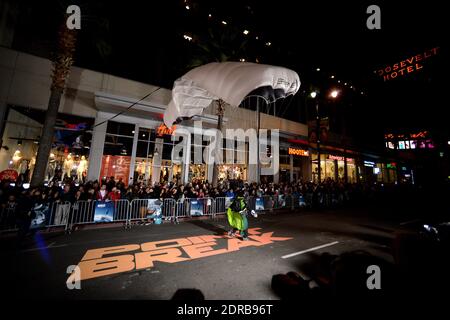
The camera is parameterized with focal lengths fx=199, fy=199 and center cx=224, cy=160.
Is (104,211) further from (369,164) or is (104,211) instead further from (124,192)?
(369,164)

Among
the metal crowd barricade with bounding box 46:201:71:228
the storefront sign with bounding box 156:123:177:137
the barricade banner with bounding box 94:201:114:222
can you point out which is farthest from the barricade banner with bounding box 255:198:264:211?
the metal crowd barricade with bounding box 46:201:71:228

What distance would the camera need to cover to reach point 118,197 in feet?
30.2

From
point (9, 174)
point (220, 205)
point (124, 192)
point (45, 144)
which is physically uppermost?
point (45, 144)

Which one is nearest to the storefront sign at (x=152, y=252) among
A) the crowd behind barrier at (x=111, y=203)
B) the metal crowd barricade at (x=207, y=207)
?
the crowd behind barrier at (x=111, y=203)

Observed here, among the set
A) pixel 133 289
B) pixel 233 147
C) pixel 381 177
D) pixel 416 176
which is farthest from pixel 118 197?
pixel 416 176

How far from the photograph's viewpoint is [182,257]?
18.2 feet

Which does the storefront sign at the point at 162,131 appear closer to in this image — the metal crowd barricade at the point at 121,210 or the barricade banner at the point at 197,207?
the barricade banner at the point at 197,207

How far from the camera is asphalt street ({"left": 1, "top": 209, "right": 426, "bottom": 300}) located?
3871 mm

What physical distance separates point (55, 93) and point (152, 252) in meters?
9.66

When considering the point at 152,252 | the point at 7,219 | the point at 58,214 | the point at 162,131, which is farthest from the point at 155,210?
the point at 162,131

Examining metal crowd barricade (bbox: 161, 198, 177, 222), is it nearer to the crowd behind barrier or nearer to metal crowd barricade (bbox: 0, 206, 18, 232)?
the crowd behind barrier

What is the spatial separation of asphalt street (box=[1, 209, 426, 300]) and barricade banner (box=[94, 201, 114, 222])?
47 centimetres
